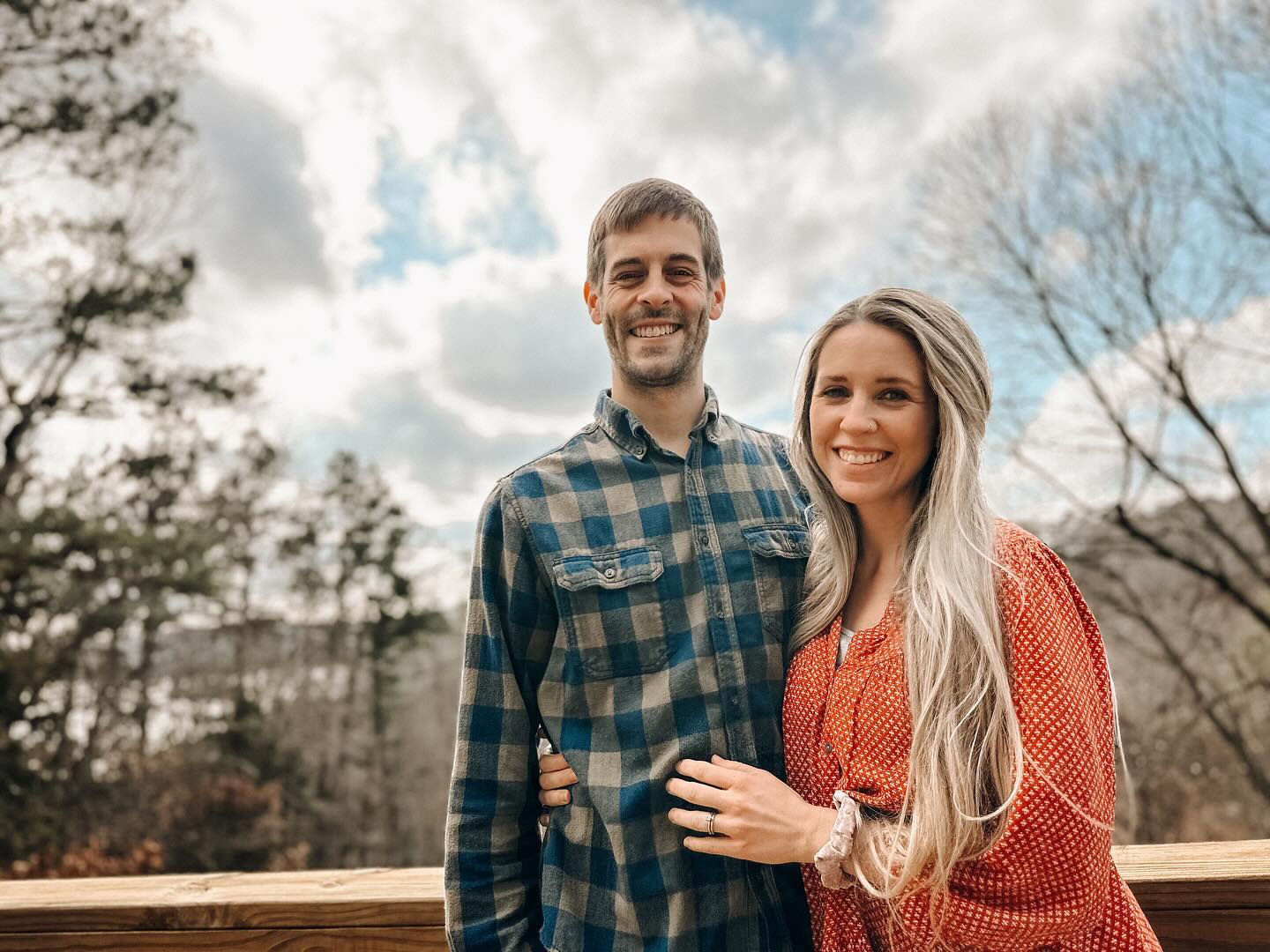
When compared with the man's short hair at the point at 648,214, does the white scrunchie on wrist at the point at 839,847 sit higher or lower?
lower

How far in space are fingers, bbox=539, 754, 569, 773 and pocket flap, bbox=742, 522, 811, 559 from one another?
0.51 m

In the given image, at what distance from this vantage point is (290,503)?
14.2 m

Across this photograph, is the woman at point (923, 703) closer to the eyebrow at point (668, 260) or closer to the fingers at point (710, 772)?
the fingers at point (710, 772)

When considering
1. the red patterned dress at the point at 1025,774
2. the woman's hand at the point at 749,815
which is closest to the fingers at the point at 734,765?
the woman's hand at the point at 749,815

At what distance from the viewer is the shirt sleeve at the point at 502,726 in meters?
1.54

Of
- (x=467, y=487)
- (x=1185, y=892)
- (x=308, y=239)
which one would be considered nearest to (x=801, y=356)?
(x=1185, y=892)

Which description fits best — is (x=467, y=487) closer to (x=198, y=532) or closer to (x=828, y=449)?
(x=198, y=532)

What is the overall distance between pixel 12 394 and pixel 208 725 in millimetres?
5304

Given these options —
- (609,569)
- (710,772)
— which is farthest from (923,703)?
(609,569)

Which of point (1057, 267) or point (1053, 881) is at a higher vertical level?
point (1057, 267)

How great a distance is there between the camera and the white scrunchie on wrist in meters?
1.27

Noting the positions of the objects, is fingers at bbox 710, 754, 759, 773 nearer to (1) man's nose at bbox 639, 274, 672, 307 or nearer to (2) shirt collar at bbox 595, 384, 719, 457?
(2) shirt collar at bbox 595, 384, 719, 457

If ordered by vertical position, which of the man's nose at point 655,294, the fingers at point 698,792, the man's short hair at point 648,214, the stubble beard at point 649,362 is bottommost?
the fingers at point 698,792

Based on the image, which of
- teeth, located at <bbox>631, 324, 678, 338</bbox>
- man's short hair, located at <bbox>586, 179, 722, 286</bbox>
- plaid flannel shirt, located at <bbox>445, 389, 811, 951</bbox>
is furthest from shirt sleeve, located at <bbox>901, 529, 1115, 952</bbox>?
man's short hair, located at <bbox>586, 179, 722, 286</bbox>
